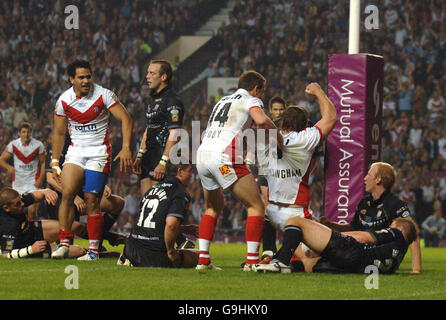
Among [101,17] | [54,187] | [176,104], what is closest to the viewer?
[176,104]

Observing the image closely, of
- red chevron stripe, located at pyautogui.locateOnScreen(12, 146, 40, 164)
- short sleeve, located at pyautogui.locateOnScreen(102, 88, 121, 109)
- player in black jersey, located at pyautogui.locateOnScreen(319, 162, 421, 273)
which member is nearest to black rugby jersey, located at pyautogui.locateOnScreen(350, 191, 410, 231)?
player in black jersey, located at pyautogui.locateOnScreen(319, 162, 421, 273)

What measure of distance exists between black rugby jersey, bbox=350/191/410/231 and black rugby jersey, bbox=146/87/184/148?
2.25 meters

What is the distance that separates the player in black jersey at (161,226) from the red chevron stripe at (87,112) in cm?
167

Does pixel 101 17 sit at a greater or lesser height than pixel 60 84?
greater

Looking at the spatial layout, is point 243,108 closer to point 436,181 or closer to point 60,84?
point 436,181

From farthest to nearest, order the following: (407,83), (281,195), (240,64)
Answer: (240,64), (407,83), (281,195)

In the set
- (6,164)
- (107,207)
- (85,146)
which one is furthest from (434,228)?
(85,146)

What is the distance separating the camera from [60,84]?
2255 centimetres

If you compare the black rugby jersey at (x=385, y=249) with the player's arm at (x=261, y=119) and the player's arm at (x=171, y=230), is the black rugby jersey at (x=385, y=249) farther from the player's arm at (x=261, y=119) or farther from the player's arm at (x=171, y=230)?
the player's arm at (x=171, y=230)

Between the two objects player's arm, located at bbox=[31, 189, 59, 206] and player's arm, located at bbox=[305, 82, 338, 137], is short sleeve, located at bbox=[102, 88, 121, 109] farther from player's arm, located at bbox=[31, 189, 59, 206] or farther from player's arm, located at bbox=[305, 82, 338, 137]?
player's arm, located at bbox=[305, 82, 338, 137]

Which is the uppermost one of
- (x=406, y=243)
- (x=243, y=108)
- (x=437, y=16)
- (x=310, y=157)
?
(x=437, y=16)

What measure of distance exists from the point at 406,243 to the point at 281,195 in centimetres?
135

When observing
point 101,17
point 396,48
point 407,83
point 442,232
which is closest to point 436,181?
point 442,232

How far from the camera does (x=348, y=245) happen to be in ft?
24.5
